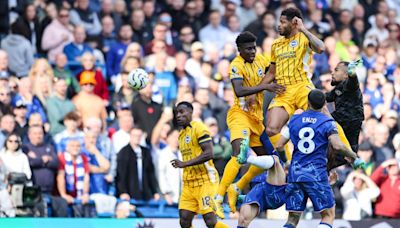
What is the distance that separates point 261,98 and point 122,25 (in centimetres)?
865

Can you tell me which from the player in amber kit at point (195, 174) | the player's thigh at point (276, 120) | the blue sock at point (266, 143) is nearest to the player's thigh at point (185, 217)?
the player in amber kit at point (195, 174)

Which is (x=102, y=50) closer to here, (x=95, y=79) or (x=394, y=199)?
(x=95, y=79)

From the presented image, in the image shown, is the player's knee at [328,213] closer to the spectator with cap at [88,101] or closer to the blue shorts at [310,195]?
the blue shorts at [310,195]

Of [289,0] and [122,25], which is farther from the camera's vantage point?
[289,0]

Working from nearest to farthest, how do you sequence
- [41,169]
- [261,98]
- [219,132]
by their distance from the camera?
1. [261,98]
2. [41,169]
3. [219,132]

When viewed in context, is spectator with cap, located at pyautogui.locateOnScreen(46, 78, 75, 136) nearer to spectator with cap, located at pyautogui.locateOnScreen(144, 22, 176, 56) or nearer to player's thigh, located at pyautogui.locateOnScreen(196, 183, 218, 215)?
spectator with cap, located at pyautogui.locateOnScreen(144, 22, 176, 56)

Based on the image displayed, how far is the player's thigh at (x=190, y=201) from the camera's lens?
836 inches

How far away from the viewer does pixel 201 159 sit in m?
20.8

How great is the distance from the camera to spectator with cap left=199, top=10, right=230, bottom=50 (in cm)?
2973

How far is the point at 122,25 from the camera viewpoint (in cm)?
2919

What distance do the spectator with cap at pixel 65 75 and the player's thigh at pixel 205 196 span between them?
6.48m

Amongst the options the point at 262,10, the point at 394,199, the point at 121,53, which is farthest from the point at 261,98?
the point at 262,10

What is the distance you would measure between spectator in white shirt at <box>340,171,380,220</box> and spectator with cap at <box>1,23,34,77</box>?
6.42m

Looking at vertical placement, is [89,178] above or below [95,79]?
below
